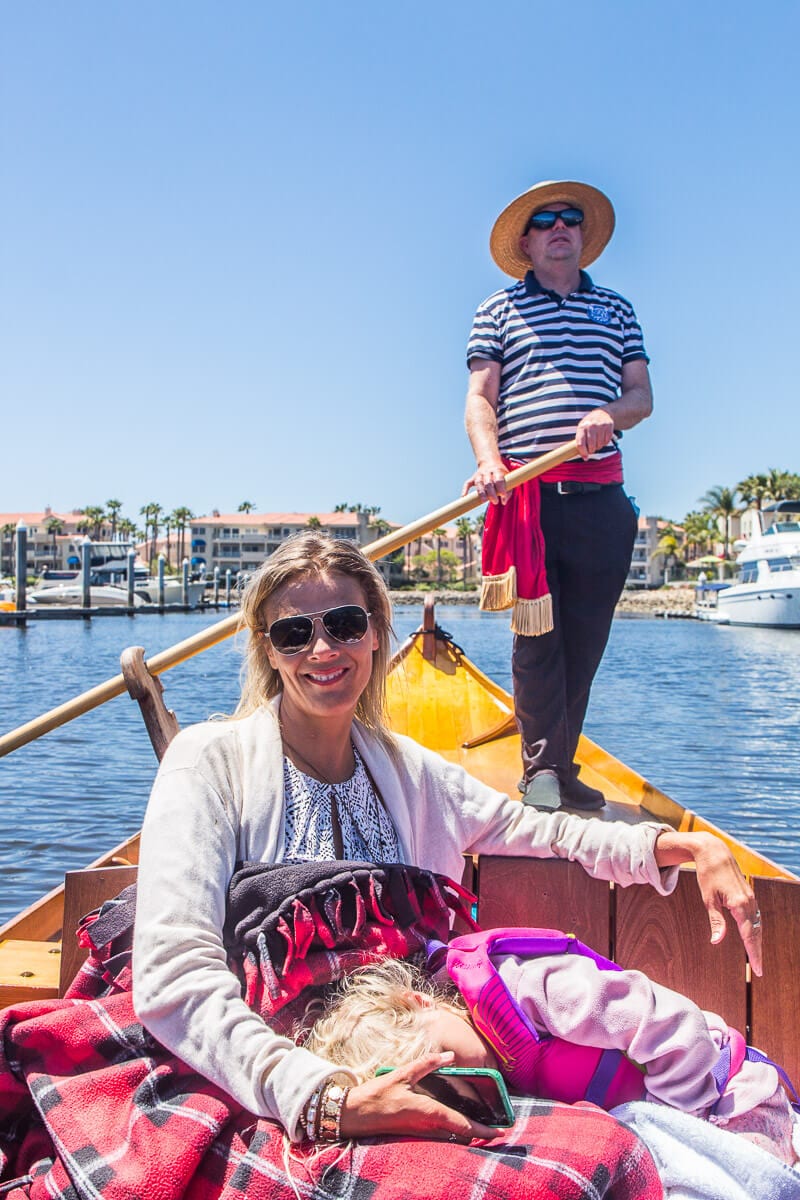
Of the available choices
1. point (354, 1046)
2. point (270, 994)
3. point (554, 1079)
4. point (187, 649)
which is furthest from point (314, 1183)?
point (187, 649)

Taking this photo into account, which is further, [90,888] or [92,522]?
[92,522]

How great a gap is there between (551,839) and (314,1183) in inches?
37.7

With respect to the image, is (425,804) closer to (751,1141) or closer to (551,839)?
(551,839)

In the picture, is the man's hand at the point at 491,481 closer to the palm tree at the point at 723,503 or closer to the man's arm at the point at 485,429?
the man's arm at the point at 485,429

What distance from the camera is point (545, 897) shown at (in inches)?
90.0

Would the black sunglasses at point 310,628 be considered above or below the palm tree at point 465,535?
below

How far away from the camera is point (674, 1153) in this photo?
1609mm

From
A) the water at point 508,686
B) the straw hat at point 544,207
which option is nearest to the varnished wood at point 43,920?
the straw hat at point 544,207

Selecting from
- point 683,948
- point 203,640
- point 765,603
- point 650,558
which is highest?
point 650,558

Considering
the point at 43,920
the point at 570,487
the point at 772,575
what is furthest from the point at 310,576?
the point at 772,575

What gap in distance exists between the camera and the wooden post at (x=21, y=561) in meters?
37.1

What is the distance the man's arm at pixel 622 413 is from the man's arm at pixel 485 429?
264mm

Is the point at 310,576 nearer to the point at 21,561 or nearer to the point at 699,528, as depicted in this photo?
the point at 21,561

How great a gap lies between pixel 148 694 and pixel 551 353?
65.2 inches
